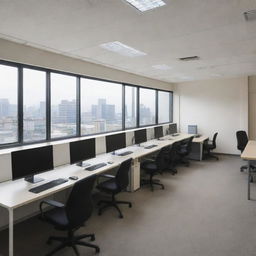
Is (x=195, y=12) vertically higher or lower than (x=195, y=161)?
higher

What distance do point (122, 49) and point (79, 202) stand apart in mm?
2835

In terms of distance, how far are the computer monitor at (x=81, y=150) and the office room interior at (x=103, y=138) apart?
2 centimetres

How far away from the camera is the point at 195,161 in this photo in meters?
7.02

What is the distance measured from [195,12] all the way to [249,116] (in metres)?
6.27

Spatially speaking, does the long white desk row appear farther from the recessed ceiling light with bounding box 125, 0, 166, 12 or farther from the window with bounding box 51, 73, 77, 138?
the recessed ceiling light with bounding box 125, 0, 166, 12

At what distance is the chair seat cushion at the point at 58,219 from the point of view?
2.34m

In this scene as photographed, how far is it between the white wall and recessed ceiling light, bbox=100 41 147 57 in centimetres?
466

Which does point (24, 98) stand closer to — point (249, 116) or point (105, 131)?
point (105, 131)

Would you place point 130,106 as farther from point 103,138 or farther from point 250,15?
point 250,15

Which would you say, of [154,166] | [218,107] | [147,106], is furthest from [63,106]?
[218,107]

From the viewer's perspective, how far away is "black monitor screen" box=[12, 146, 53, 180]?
8.86 ft

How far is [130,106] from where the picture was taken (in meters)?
6.67

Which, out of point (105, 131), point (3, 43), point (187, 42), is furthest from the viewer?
point (105, 131)

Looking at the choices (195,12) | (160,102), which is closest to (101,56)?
Result: (195,12)
